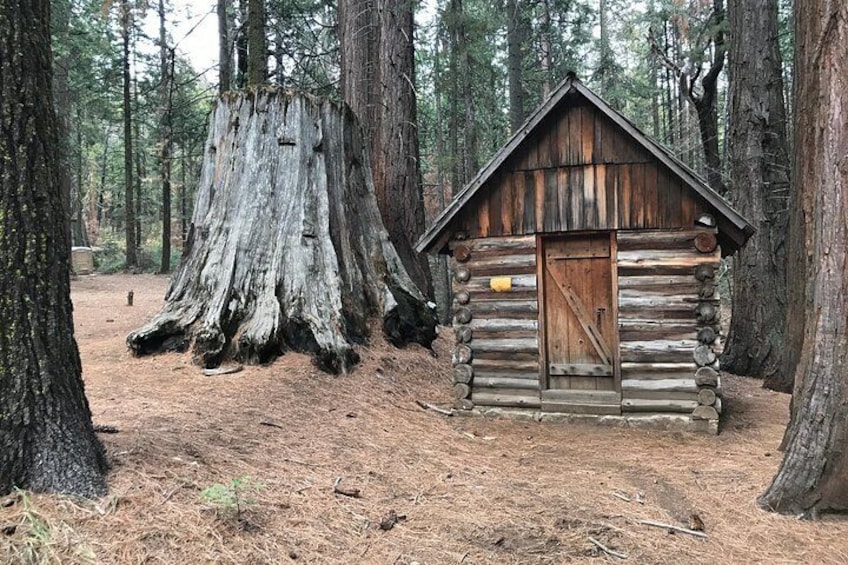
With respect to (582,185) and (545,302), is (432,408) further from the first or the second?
(582,185)

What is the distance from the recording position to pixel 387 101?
11.8 m

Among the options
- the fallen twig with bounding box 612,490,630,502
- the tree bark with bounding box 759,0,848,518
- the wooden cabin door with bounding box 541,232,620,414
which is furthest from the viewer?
the wooden cabin door with bounding box 541,232,620,414

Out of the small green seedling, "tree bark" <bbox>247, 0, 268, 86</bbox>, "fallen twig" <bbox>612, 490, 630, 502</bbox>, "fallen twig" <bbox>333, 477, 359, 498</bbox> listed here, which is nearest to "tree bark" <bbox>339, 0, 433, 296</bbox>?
"tree bark" <bbox>247, 0, 268, 86</bbox>

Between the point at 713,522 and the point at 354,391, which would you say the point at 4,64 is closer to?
the point at 354,391

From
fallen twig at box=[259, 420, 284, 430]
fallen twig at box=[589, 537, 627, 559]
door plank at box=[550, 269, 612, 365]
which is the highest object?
door plank at box=[550, 269, 612, 365]

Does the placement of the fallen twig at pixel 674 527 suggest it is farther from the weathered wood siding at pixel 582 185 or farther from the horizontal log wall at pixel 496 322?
the weathered wood siding at pixel 582 185

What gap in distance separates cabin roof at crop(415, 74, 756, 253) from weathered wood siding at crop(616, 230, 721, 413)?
36 cm

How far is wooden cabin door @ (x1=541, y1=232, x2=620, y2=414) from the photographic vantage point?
818cm

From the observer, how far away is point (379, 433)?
660 centimetres

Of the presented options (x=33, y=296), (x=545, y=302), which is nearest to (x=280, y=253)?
(x=545, y=302)

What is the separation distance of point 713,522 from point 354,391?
Answer: 447 cm

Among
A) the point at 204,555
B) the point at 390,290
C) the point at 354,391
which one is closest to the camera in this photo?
the point at 204,555

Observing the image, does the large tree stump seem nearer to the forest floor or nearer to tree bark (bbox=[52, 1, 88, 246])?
the forest floor

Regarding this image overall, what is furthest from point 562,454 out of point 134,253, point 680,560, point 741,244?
point 134,253
